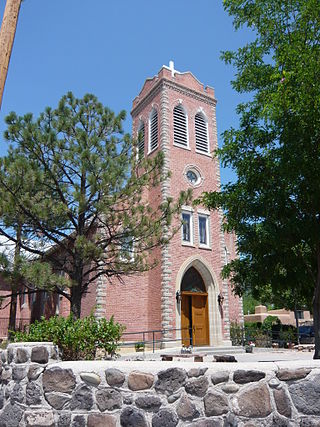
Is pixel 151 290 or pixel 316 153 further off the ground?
pixel 316 153

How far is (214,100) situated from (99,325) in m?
21.8

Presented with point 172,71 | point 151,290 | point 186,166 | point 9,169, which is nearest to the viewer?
point 9,169

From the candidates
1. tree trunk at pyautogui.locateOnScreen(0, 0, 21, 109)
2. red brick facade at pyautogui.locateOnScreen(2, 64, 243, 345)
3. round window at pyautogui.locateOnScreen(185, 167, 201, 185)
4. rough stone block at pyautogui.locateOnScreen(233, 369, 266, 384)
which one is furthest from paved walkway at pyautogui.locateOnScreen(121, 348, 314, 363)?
tree trunk at pyautogui.locateOnScreen(0, 0, 21, 109)

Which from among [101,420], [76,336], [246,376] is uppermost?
[76,336]

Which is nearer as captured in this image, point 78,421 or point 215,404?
point 215,404

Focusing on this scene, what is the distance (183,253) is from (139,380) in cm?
1597

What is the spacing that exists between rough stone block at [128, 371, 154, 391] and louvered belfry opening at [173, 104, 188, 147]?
63.3ft

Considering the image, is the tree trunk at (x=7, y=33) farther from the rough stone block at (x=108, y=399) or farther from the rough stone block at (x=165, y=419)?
the rough stone block at (x=165, y=419)

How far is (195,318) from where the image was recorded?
20.0 metres

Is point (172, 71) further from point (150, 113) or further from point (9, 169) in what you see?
point (9, 169)

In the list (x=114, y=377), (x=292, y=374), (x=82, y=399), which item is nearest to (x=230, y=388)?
(x=292, y=374)

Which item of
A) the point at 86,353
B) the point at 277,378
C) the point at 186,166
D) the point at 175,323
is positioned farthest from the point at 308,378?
the point at 186,166

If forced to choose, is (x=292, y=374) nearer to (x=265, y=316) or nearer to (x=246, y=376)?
(x=246, y=376)

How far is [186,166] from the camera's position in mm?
21781
